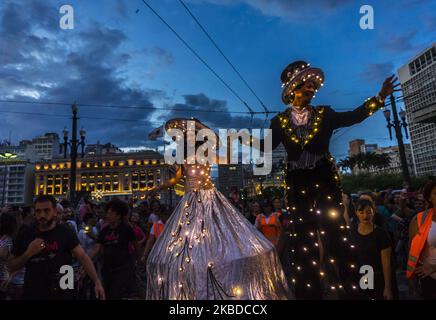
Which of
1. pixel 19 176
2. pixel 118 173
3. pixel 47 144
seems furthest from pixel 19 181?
pixel 118 173

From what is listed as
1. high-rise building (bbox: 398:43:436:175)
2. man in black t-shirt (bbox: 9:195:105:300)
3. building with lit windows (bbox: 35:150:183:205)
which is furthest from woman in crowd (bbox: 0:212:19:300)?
building with lit windows (bbox: 35:150:183:205)

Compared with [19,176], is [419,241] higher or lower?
lower

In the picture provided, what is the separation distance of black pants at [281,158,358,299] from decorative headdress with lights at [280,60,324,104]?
834 mm

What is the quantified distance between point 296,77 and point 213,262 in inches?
77.9

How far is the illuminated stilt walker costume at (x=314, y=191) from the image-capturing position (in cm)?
290

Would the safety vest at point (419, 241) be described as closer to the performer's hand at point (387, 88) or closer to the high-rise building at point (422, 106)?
the performer's hand at point (387, 88)

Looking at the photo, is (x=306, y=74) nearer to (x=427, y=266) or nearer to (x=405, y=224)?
(x=427, y=266)

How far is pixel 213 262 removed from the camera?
2693mm

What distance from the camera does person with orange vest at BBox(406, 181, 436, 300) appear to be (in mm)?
2875

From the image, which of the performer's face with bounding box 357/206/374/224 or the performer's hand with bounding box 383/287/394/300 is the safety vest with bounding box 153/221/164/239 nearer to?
the performer's face with bounding box 357/206/374/224

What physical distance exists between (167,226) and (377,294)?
235 cm

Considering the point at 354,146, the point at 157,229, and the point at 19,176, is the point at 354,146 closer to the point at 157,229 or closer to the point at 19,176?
the point at 19,176
